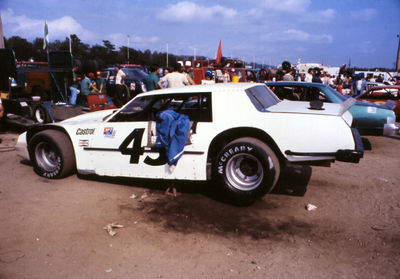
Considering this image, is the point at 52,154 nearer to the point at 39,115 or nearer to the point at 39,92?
the point at 39,115

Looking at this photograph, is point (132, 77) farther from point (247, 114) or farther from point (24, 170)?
point (247, 114)

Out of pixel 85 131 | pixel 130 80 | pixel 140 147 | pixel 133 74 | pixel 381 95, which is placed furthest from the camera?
pixel 133 74

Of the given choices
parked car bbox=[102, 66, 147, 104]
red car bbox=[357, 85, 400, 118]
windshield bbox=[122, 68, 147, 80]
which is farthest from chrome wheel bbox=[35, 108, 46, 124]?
red car bbox=[357, 85, 400, 118]

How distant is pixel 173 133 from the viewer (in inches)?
157

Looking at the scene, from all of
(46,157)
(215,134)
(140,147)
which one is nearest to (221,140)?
(215,134)

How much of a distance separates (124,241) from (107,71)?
13.4 m

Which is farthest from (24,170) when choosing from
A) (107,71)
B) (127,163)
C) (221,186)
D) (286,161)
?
(107,71)

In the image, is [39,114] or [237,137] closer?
[237,137]

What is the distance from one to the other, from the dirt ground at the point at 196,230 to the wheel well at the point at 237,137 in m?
0.66

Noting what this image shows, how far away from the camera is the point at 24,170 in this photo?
5602mm

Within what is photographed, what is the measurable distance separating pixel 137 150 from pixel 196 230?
4.73ft

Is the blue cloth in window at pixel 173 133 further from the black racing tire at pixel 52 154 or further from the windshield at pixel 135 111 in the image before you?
the black racing tire at pixel 52 154

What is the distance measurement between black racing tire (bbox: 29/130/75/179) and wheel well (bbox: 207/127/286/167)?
2293mm

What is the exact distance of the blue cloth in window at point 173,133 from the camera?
3.98m
